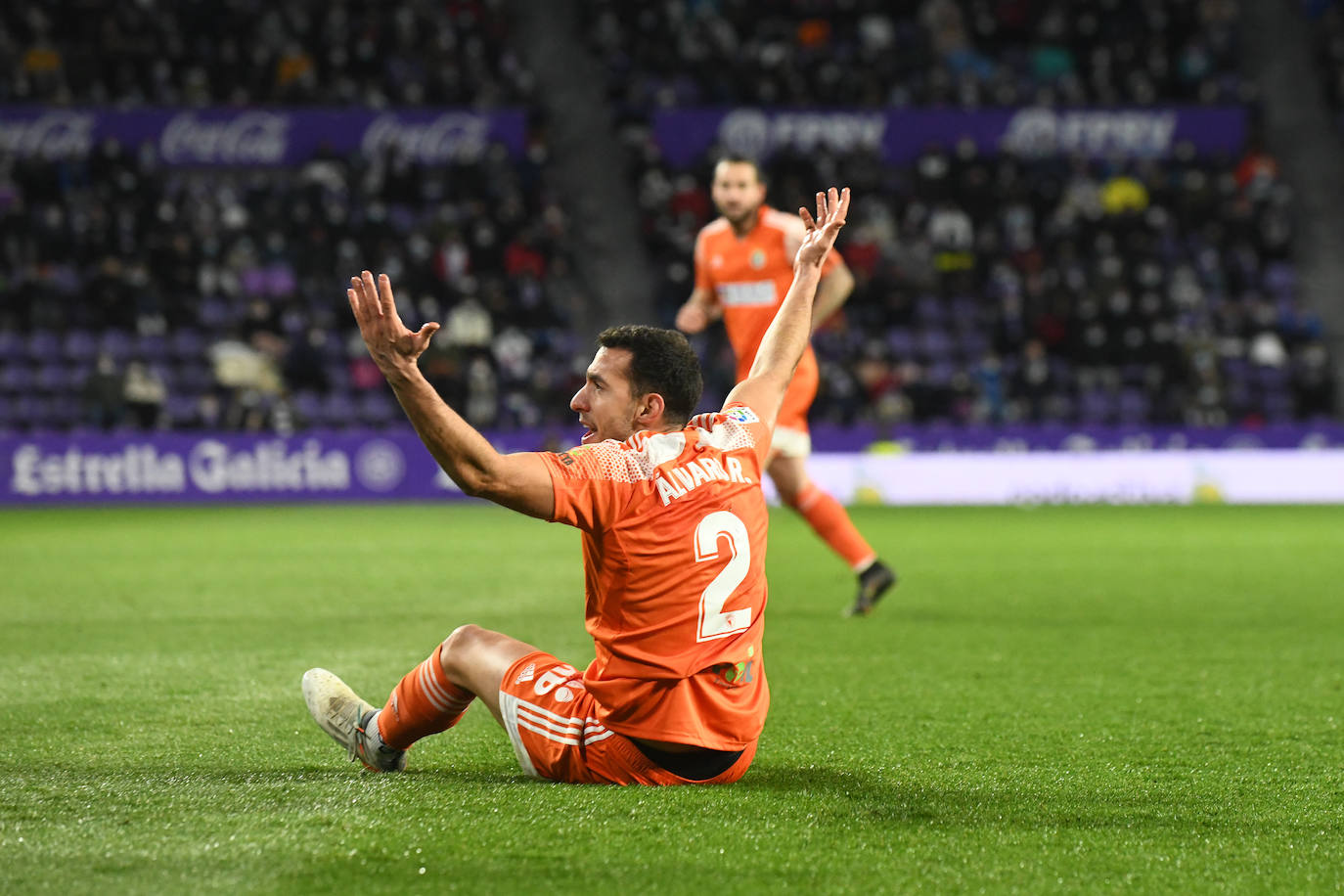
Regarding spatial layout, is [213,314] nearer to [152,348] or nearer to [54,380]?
[152,348]

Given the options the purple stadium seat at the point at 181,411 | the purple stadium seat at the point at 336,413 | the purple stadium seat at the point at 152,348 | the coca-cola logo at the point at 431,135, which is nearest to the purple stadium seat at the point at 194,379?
the purple stadium seat at the point at 152,348

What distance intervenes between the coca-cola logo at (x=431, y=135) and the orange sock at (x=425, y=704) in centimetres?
1965

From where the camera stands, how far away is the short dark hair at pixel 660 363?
12.0ft

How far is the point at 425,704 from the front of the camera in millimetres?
3920

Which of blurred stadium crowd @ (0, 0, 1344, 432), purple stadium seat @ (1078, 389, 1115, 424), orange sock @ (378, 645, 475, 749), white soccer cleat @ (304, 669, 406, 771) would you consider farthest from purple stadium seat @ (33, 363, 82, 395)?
orange sock @ (378, 645, 475, 749)

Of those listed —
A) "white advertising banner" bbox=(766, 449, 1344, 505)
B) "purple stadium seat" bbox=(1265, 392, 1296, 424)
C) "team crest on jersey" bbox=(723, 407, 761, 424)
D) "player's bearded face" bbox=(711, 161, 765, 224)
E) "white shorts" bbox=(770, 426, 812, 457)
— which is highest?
"player's bearded face" bbox=(711, 161, 765, 224)

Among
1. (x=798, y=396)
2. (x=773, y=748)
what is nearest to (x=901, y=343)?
(x=798, y=396)

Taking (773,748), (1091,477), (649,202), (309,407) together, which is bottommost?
(1091,477)

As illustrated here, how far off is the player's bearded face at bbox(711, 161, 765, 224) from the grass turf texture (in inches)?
86.3

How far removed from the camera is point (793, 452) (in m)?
7.92

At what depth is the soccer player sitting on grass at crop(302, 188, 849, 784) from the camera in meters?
3.64

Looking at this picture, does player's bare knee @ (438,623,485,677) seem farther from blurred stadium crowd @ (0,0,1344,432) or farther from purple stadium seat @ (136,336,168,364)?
purple stadium seat @ (136,336,168,364)

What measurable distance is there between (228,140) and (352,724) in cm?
1997

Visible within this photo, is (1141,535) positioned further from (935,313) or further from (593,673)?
(593,673)
